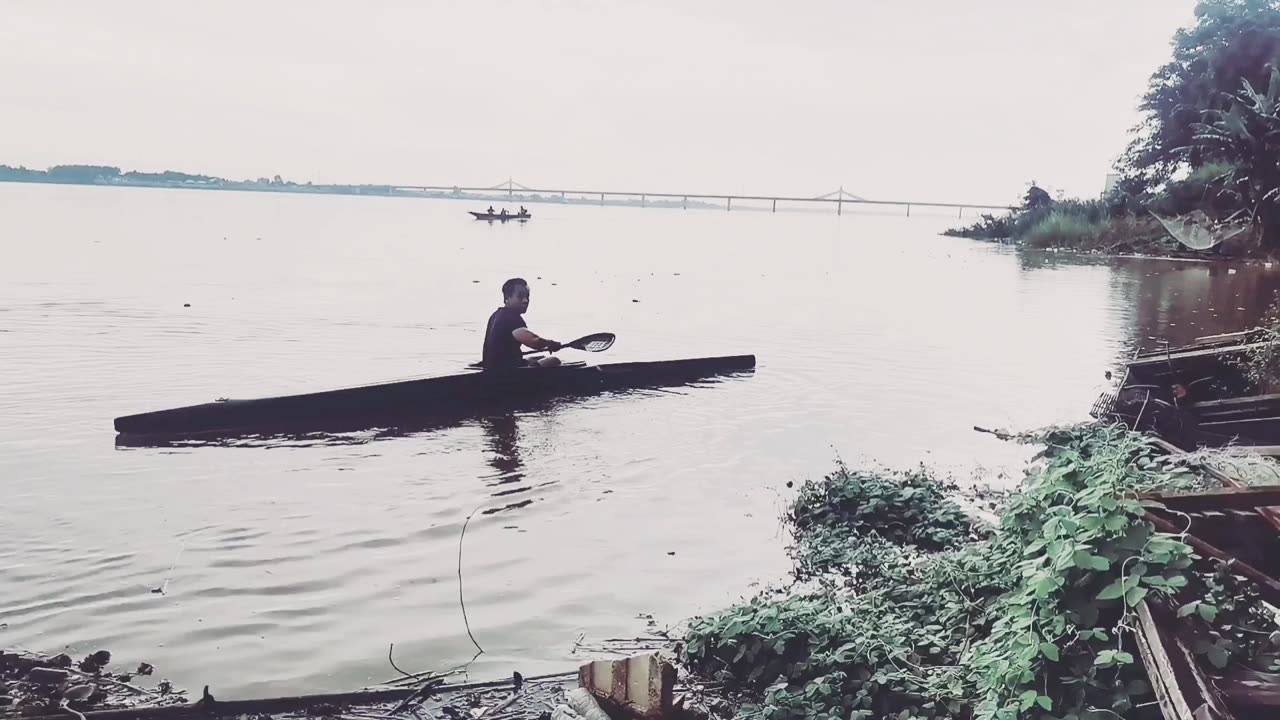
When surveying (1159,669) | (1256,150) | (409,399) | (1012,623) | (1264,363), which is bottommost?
(409,399)

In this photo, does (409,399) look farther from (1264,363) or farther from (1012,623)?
(1264,363)

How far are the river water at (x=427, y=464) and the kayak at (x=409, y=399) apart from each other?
1.29 feet

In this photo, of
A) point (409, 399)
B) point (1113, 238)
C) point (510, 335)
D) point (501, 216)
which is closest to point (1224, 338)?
point (510, 335)

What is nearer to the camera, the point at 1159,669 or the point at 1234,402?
the point at 1159,669

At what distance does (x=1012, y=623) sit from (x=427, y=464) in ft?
18.2

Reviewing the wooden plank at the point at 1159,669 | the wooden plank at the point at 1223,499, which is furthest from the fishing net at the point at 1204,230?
the wooden plank at the point at 1159,669

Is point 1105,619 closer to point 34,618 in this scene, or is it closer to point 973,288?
point 34,618

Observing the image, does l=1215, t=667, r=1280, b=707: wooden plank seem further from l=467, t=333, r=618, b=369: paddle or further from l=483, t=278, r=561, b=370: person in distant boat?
l=467, t=333, r=618, b=369: paddle

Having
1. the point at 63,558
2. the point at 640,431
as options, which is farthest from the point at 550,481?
the point at 63,558

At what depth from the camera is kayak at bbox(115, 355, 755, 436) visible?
8.76 meters

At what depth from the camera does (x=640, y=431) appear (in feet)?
32.3

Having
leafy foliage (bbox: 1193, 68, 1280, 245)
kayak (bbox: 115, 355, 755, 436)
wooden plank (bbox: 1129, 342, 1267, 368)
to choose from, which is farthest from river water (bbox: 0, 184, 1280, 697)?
leafy foliage (bbox: 1193, 68, 1280, 245)

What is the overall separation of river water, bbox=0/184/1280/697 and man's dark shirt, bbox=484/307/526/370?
0.74m

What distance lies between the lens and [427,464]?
27.3 ft
